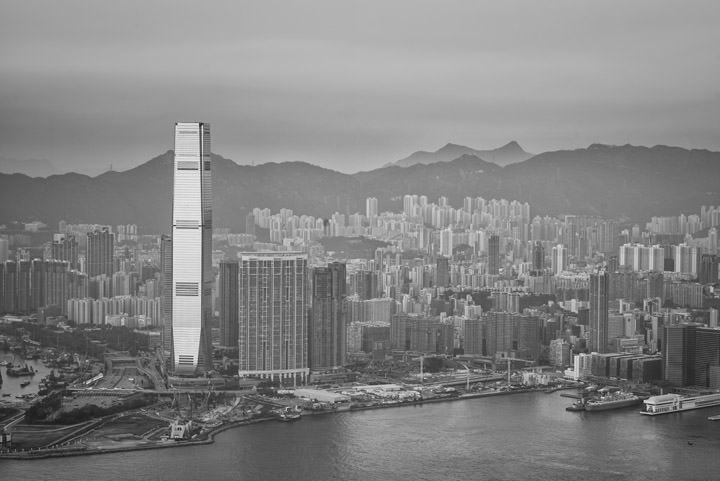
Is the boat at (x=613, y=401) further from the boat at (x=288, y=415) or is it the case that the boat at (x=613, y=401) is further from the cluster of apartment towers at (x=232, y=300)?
the cluster of apartment towers at (x=232, y=300)

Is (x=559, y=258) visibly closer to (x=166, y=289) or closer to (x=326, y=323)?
(x=326, y=323)

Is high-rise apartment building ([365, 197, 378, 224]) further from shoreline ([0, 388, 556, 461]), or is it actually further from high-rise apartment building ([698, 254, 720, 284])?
shoreline ([0, 388, 556, 461])

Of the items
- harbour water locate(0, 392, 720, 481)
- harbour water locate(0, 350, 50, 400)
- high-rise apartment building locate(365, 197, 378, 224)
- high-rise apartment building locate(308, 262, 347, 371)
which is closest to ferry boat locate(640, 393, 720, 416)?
harbour water locate(0, 392, 720, 481)

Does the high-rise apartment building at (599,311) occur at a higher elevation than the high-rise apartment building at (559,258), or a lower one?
lower

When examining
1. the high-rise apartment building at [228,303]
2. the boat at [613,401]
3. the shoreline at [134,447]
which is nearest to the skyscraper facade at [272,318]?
the high-rise apartment building at [228,303]

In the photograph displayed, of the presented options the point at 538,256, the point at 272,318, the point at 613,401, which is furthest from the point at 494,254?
the point at 613,401

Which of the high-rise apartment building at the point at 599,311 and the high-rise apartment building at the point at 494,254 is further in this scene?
the high-rise apartment building at the point at 494,254
